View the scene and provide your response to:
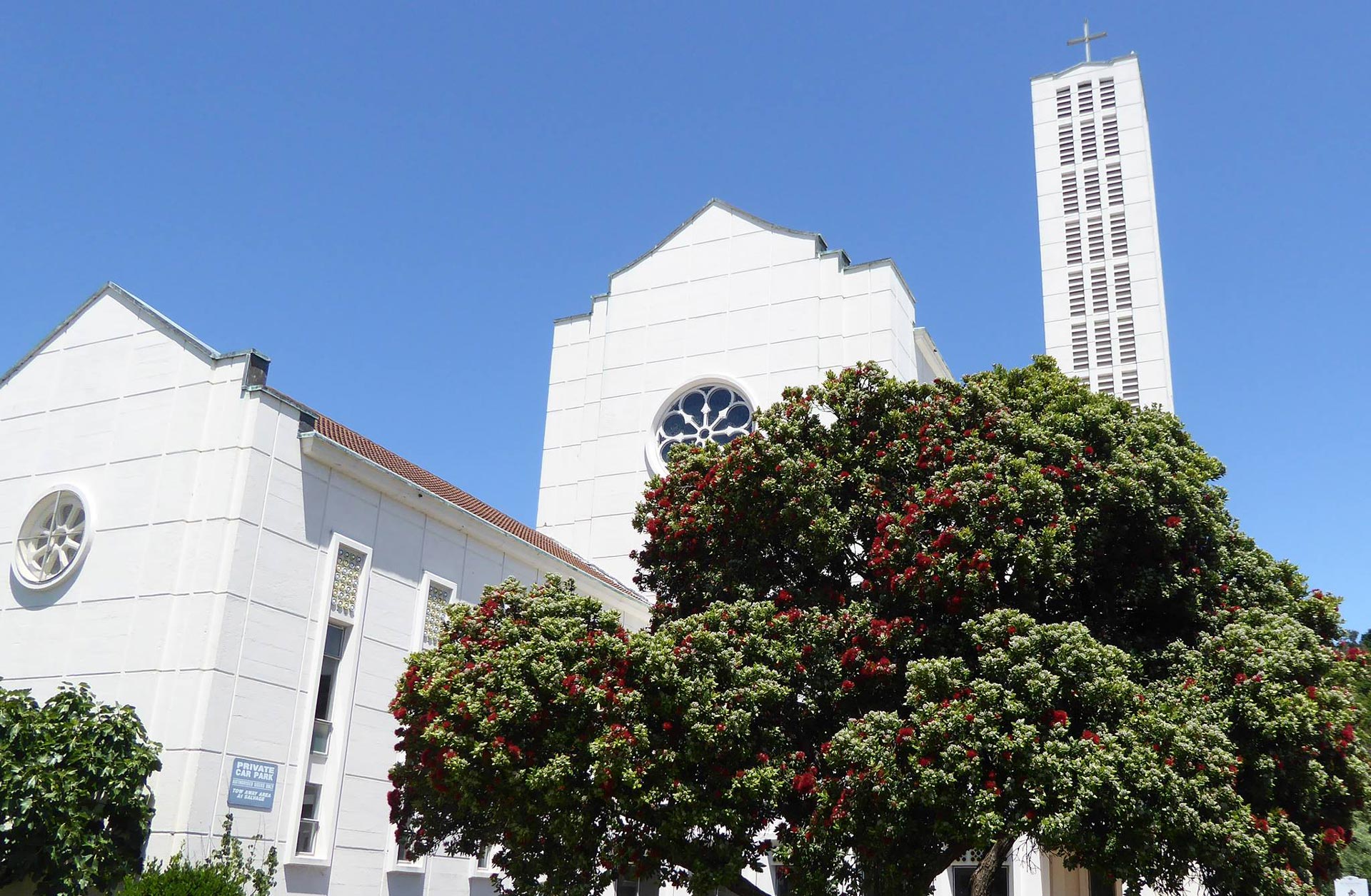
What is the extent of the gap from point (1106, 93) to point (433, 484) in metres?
39.9

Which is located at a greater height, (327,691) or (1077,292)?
(1077,292)

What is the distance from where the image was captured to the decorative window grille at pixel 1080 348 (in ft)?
153

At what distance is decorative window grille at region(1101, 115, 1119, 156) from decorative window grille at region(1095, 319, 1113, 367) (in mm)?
8207

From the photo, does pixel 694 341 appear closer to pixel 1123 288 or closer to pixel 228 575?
pixel 228 575

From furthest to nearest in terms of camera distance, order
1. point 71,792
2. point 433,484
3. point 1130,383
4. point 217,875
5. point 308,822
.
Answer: point 1130,383
point 433,484
point 308,822
point 217,875
point 71,792

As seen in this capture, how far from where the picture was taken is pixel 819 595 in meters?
16.1

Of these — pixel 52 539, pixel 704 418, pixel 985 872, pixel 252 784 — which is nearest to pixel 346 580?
pixel 252 784

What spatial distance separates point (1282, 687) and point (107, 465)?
731 inches

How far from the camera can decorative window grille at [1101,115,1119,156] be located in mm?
48897

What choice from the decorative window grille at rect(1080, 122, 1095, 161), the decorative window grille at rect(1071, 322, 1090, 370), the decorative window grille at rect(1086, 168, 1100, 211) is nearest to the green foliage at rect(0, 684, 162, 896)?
the decorative window grille at rect(1071, 322, 1090, 370)

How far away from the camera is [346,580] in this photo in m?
19.8

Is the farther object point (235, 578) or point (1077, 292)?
point (1077, 292)

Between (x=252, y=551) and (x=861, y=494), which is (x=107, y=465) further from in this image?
(x=861, y=494)

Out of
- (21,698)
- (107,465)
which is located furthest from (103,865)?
(107,465)
